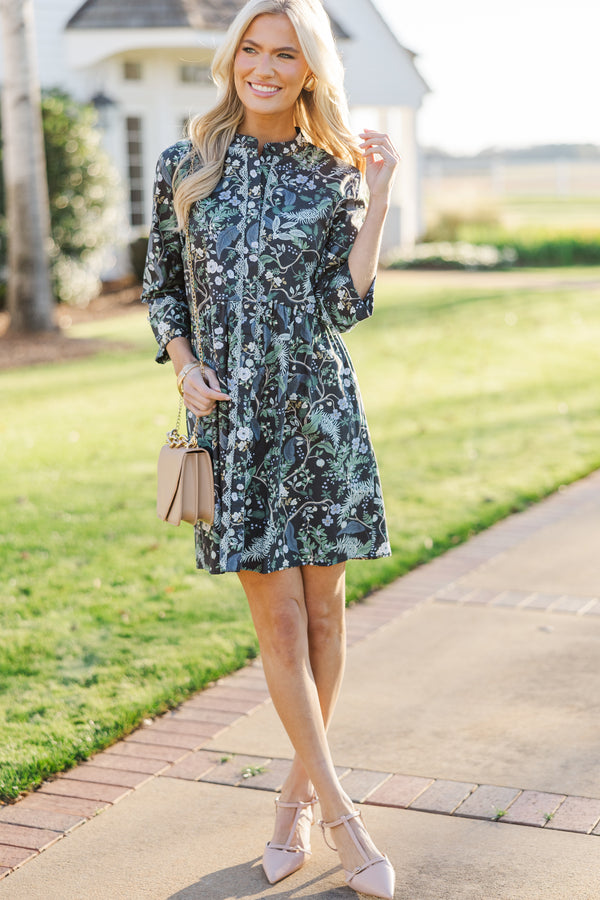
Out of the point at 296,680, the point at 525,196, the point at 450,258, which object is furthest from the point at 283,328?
the point at 525,196

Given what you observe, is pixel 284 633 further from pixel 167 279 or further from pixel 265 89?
pixel 265 89

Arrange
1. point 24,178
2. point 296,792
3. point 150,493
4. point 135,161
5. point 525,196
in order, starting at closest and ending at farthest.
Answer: point 296,792, point 150,493, point 24,178, point 135,161, point 525,196

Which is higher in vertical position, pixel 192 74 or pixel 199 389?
pixel 192 74

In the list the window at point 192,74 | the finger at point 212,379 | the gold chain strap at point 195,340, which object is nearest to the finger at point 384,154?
the gold chain strap at point 195,340

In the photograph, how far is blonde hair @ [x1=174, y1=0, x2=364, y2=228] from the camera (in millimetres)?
2781

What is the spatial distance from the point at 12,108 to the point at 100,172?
3104 millimetres

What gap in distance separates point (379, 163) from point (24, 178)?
1024cm

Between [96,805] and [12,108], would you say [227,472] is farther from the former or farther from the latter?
[12,108]

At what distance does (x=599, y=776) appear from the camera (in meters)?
3.34

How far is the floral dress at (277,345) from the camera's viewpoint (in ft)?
9.21

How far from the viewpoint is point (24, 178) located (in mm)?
12406

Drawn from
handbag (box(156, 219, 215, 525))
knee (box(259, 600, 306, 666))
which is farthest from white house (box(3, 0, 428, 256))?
knee (box(259, 600, 306, 666))

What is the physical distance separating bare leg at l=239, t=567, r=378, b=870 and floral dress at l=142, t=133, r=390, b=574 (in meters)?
0.08

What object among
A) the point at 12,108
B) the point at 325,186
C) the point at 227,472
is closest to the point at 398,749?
the point at 227,472
